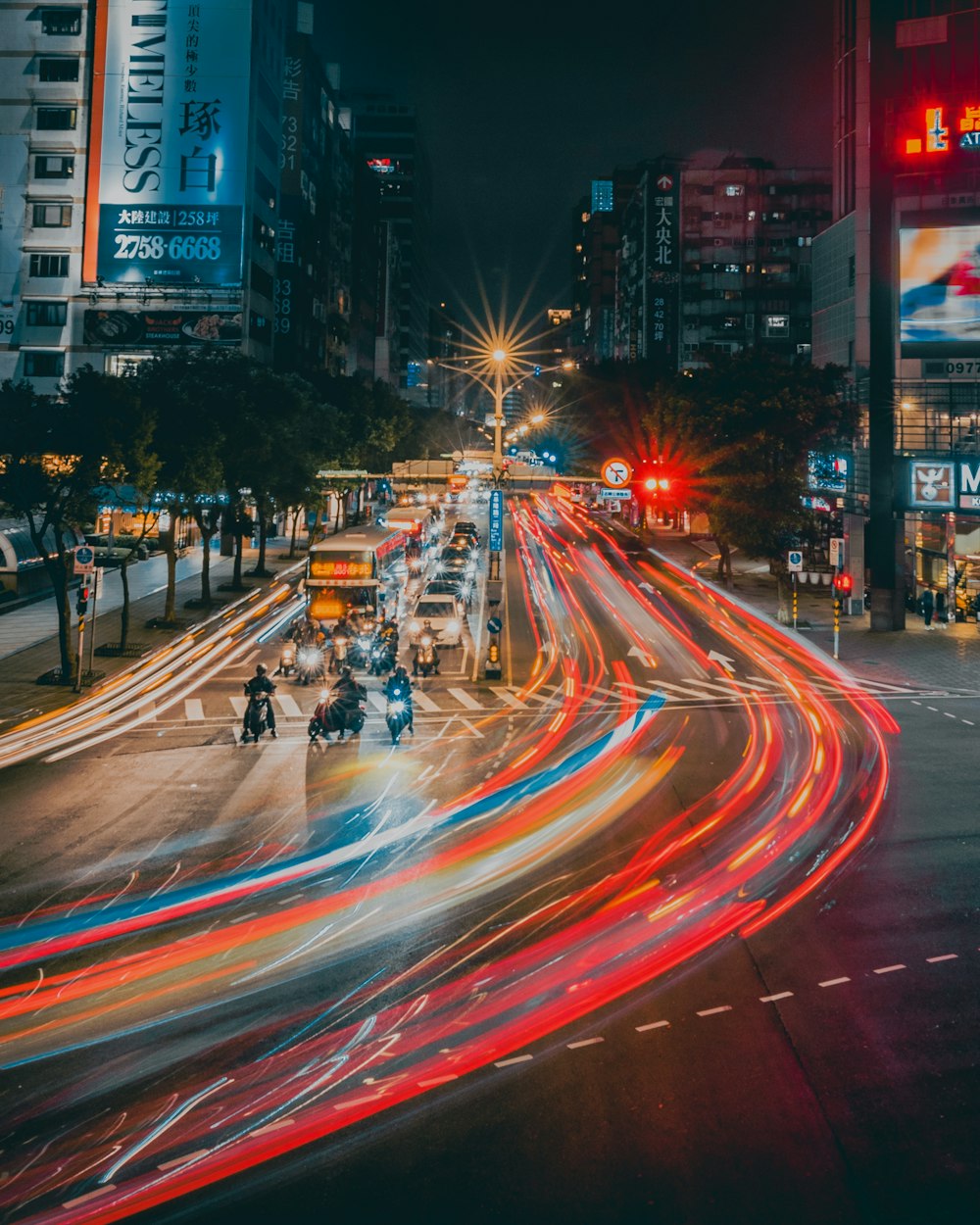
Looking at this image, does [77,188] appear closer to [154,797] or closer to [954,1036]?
[154,797]

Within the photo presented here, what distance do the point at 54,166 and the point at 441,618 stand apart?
56.8 m

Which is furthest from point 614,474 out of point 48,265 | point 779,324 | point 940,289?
point 779,324

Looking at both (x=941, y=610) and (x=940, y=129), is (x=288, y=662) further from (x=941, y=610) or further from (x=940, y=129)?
(x=940, y=129)

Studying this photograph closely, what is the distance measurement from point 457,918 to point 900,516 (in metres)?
32.8

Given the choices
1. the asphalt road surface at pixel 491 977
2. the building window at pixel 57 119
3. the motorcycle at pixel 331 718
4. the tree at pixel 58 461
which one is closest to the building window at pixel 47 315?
the building window at pixel 57 119

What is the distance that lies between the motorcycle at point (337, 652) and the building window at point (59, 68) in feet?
195

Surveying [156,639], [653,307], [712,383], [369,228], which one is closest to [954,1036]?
[156,639]

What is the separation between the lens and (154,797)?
61.1 ft

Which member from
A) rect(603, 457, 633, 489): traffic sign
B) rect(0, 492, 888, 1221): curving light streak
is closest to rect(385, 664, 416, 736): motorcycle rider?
rect(0, 492, 888, 1221): curving light streak

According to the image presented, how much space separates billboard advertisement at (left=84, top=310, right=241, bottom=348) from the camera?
237 feet

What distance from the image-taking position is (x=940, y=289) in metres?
39.6

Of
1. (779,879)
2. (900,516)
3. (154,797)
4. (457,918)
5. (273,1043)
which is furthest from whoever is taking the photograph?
(900,516)

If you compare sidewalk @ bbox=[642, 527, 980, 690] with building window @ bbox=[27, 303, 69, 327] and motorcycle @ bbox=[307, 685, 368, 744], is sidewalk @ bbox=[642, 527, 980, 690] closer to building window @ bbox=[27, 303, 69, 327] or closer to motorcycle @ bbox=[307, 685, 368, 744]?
motorcycle @ bbox=[307, 685, 368, 744]

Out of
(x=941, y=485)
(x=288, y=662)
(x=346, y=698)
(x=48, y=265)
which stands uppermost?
(x=48, y=265)
